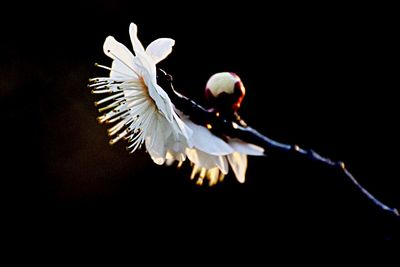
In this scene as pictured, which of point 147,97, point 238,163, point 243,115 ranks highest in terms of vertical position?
point 147,97

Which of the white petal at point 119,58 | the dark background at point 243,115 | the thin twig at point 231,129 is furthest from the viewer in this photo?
the dark background at point 243,115

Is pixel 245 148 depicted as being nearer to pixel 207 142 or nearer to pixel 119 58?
pixel 207 142

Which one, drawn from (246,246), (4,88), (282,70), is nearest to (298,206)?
(246,246)

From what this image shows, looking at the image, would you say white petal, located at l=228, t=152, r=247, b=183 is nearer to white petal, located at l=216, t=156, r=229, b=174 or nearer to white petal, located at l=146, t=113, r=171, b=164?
white petal, located at l=216, t=156, r=229, b=174

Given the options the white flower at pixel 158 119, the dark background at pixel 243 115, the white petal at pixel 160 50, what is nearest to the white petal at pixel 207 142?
the white flower at pixel 158 119

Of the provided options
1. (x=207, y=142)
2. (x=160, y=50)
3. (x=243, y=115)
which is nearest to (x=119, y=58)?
(x=160, y=50)

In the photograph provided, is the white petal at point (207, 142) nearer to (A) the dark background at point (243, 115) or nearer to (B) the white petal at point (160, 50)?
(B) the white petal at point (160, 50)

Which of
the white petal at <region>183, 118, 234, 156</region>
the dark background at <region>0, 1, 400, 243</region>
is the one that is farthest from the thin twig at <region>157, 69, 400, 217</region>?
the dark background at <region>0, 1, 400, 243</region>
